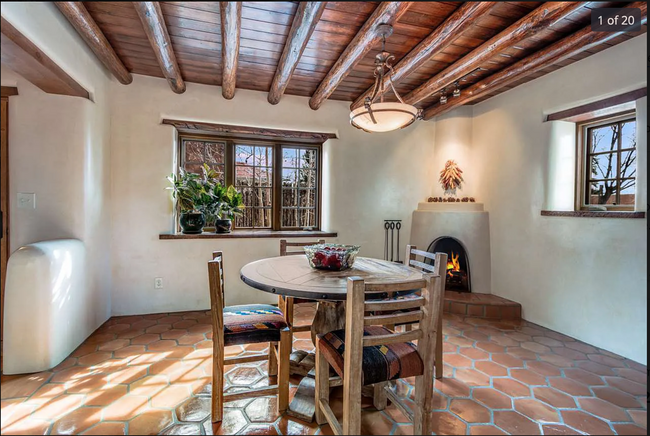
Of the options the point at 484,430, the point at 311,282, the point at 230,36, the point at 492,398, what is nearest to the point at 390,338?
the point at 311,282

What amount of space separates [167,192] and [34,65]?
1.48 metres

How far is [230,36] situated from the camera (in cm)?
218

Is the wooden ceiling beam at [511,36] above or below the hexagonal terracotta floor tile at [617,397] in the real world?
above

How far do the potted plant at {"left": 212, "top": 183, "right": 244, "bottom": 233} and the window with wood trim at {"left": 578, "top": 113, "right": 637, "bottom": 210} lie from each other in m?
3.43

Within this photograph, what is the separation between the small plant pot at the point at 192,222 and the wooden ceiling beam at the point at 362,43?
1.83 meters

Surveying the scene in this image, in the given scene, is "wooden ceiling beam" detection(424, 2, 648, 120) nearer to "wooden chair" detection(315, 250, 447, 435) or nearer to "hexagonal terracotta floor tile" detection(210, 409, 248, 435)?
"wooden chair" detection(315, 250, 447, 435)

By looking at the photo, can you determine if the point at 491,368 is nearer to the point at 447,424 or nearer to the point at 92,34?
the point at 447,424

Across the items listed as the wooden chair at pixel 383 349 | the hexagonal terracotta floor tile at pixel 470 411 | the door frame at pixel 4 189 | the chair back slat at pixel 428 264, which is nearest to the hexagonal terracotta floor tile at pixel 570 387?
the hexagonal terracotta floor tile at pixel 470 411

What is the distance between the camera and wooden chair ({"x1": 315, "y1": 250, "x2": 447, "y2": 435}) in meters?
1.29

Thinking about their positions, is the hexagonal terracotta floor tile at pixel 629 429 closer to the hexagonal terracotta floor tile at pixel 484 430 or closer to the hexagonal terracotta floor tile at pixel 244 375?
the hexagonal terracotta floor tile at pixel 484 430

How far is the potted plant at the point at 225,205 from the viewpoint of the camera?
3.27 meters

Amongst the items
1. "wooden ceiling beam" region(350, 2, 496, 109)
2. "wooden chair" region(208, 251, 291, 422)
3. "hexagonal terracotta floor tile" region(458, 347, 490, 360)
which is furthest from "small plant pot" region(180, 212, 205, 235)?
"hexagonal terracotta floor tile" region(458, 347, 490, 360)

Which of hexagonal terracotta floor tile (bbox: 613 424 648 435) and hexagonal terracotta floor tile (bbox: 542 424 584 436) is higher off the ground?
hexagonal terracotta floor tile (bbox: 613 424 648 435)

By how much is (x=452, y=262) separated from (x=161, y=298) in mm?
3336
